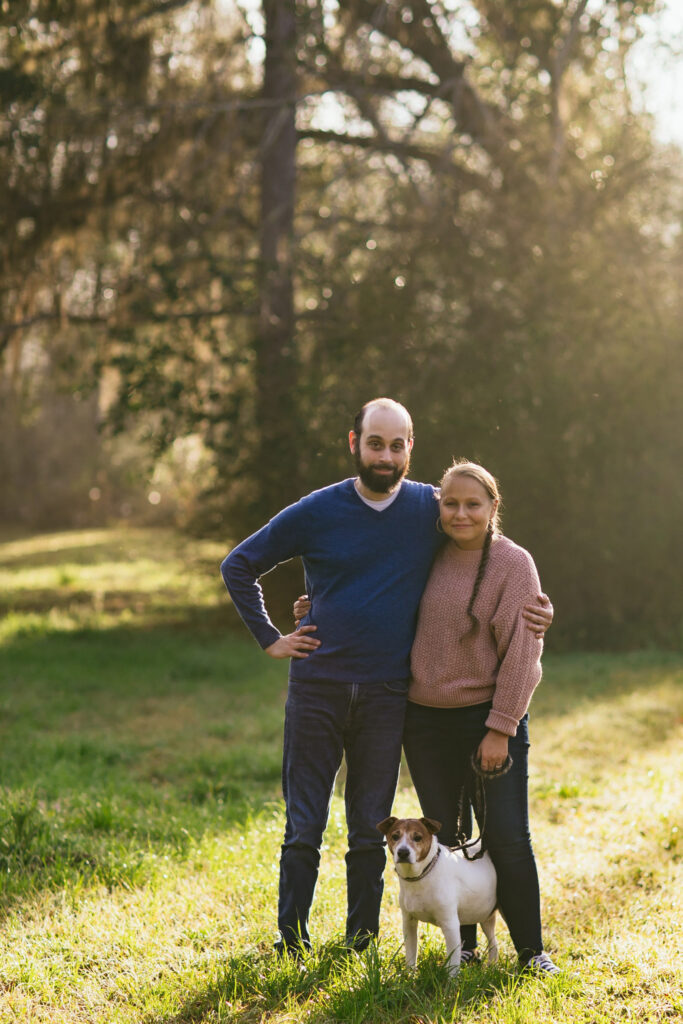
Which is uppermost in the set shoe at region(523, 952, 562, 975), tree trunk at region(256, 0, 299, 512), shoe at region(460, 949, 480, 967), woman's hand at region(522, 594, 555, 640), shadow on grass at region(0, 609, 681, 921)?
tree trunk at region(256, 0, 299, 512)

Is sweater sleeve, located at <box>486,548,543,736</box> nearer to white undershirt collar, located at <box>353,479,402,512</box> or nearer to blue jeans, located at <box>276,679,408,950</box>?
blue jeans, located at <box>276,679,408,950</box>

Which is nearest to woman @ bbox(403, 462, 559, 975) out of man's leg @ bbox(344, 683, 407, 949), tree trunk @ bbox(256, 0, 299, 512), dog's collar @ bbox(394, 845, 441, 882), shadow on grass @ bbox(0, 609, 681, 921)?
man's leg @ bbox(344, 683, 407, 949)

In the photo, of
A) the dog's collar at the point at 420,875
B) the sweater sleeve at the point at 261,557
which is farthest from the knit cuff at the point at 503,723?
the sweater sleeve at the point at 261,557

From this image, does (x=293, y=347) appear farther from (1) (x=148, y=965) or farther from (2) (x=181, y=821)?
(1) (x=148, y=965)

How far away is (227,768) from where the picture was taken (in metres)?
7.27

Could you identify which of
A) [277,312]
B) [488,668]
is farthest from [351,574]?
[277,312]

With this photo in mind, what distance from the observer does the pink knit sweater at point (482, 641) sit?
369cm

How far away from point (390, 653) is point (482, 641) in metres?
0.34

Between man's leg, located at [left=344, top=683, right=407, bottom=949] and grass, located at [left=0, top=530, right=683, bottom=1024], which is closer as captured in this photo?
grass, located at [left=0, top=530, right=683, bottom=1024]

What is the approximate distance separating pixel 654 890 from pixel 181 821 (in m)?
2.53

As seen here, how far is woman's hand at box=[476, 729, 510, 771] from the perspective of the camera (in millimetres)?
3676

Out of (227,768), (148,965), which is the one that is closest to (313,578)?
(148,965)

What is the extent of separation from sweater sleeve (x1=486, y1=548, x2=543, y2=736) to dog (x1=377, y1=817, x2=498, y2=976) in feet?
1.50

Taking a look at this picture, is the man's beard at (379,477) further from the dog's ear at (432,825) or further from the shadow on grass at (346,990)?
the shadow on grass at (346,990)
